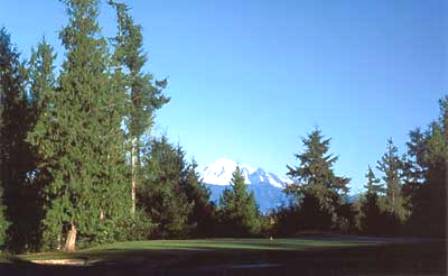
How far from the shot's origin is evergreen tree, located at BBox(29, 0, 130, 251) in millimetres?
41562

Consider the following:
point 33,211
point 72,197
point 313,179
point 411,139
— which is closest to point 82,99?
point 72,197

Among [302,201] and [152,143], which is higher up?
[152,143]

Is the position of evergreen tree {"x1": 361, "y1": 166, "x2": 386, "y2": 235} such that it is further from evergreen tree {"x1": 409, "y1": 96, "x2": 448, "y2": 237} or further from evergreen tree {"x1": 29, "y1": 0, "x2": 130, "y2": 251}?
evergreen tree {"x1": 29, "y1": 0, "x2": 130, "y2": 251}

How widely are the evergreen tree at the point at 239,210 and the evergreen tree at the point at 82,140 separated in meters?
18.3

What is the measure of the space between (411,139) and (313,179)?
1191 centimetres

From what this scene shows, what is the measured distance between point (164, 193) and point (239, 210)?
6.76 metres

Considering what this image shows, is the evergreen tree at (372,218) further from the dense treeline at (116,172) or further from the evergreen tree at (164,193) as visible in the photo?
the evergreen tree at (164,193)

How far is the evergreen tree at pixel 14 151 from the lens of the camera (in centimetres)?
4797

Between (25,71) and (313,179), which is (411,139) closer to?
(313,179)

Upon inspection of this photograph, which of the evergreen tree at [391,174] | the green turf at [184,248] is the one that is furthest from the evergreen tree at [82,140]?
the evergreen tree at [391,174]

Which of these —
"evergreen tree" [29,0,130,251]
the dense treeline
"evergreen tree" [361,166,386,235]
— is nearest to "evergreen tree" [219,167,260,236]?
the dense treeline

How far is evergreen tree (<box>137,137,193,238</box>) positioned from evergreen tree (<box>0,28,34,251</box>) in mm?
13056

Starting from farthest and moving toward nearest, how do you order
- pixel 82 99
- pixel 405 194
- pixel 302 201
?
pixel 405 194 → pixel 302 201 → pixel 82 99

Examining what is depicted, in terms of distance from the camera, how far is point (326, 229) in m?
61.8
